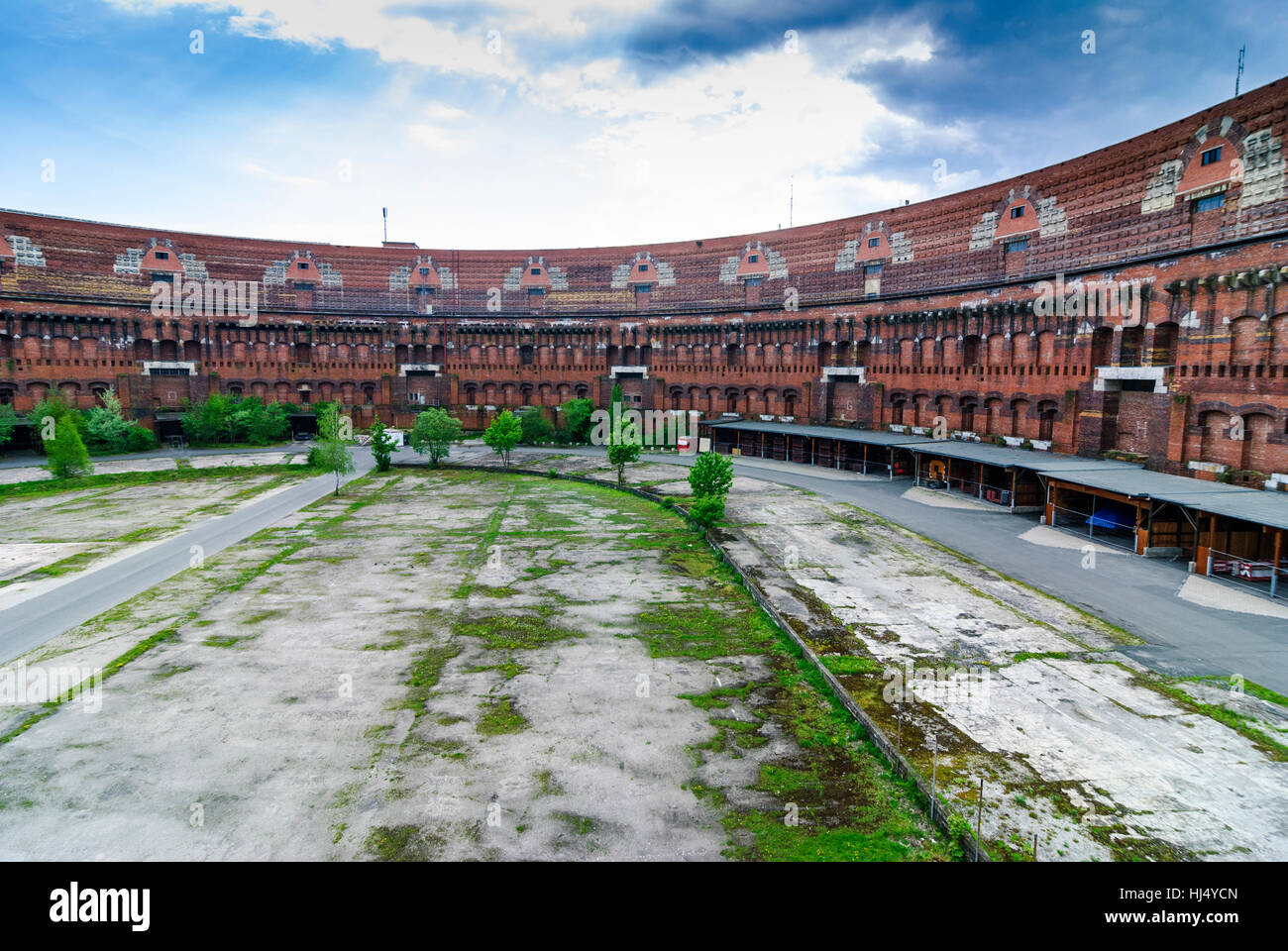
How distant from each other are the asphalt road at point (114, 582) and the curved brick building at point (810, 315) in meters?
32.5

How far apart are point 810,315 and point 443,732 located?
152ft

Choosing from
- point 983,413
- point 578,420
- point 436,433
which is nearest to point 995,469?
point 983,413

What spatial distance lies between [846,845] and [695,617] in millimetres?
9384

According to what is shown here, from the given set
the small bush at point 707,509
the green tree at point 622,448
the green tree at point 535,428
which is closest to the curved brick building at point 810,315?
the green tree at point 535,428

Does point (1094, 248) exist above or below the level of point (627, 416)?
above

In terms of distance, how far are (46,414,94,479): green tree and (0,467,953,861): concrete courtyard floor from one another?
23.6 metres

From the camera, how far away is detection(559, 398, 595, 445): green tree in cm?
5738

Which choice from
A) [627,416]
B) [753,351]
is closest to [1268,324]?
[753,351]

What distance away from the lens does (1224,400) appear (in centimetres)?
2625

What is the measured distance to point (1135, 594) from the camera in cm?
1975

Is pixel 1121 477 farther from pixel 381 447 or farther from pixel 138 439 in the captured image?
pixel 138 439

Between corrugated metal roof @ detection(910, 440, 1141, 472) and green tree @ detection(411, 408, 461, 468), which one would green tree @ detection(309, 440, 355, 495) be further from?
corrugated metal roof @ detection(910, 440, 1141, 472)

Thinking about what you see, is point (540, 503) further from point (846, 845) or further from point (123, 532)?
point (846, 845)

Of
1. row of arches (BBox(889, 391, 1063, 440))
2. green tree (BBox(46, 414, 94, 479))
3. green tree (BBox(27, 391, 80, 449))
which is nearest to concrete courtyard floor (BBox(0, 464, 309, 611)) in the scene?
green tree (BBox(46, 414, 94, 479))
